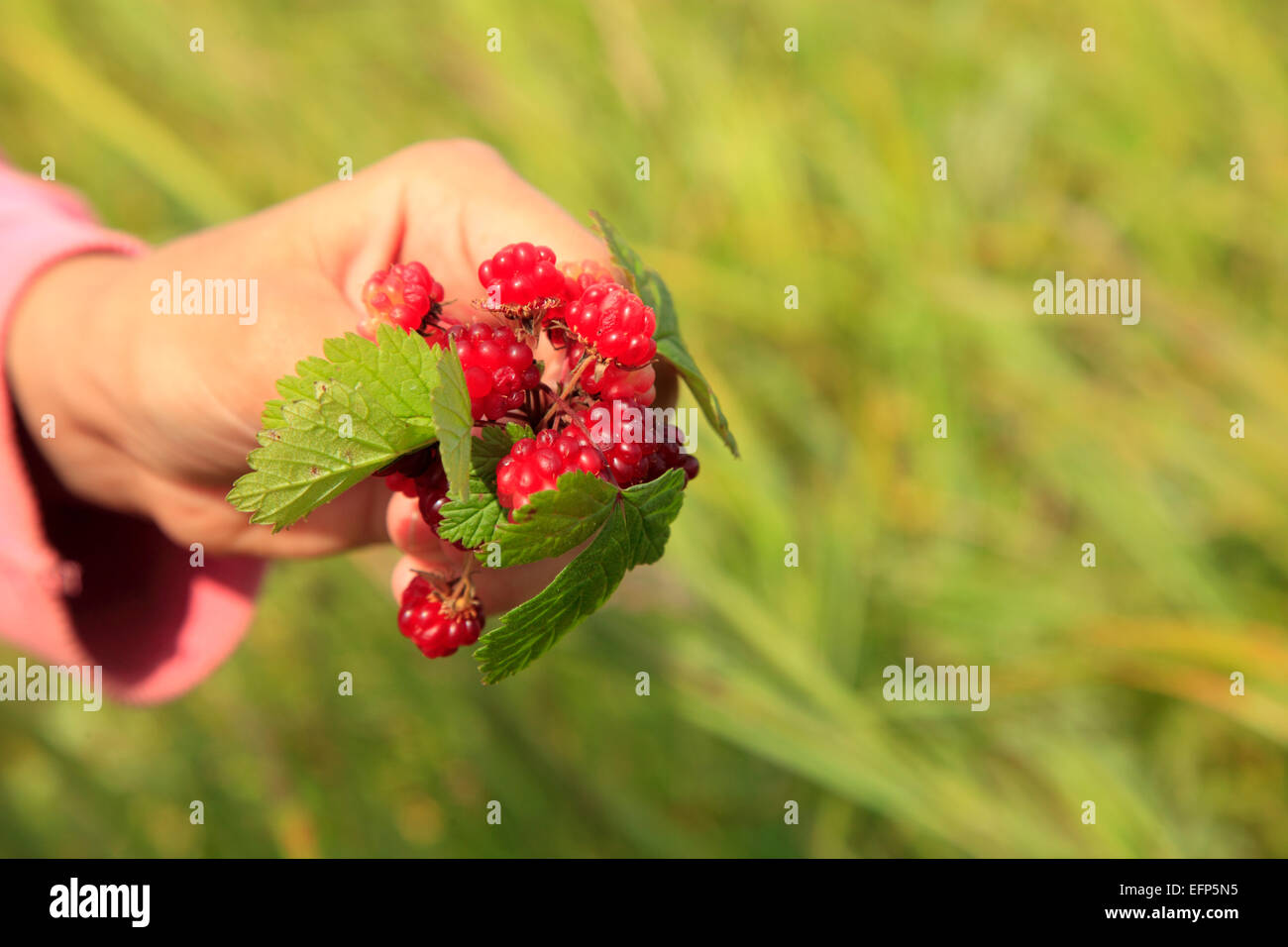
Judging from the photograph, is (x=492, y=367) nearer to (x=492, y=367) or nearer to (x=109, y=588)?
(x=492, y=367)

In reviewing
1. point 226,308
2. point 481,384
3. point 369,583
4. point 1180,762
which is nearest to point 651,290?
point 481,384

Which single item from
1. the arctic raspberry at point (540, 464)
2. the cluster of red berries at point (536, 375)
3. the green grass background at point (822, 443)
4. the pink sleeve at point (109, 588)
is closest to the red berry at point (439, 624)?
the cluster of red berries at point (536, 375)

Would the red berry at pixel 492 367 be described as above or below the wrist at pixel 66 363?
below

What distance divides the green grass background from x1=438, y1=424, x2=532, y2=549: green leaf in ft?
2.17

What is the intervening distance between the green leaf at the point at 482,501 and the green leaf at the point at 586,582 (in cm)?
4

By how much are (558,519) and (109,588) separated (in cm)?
67

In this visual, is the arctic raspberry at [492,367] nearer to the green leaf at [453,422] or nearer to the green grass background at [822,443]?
the green leaf at [453,422]

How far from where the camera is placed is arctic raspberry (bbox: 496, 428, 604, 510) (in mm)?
409

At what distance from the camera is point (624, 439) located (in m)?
0.44

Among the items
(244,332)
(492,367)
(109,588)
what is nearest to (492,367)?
(492,367)

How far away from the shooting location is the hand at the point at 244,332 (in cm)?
60

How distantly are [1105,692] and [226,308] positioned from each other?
1.12m

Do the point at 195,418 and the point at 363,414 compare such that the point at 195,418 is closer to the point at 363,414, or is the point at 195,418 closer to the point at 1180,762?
the point at 363,414

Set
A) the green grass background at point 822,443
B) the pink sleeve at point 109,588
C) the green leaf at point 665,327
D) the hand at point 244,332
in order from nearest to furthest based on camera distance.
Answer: the green leaf at point 665,327
the hand at point 244,332
the pink sleeve at point 109,588
the green grass background at point 822,443
